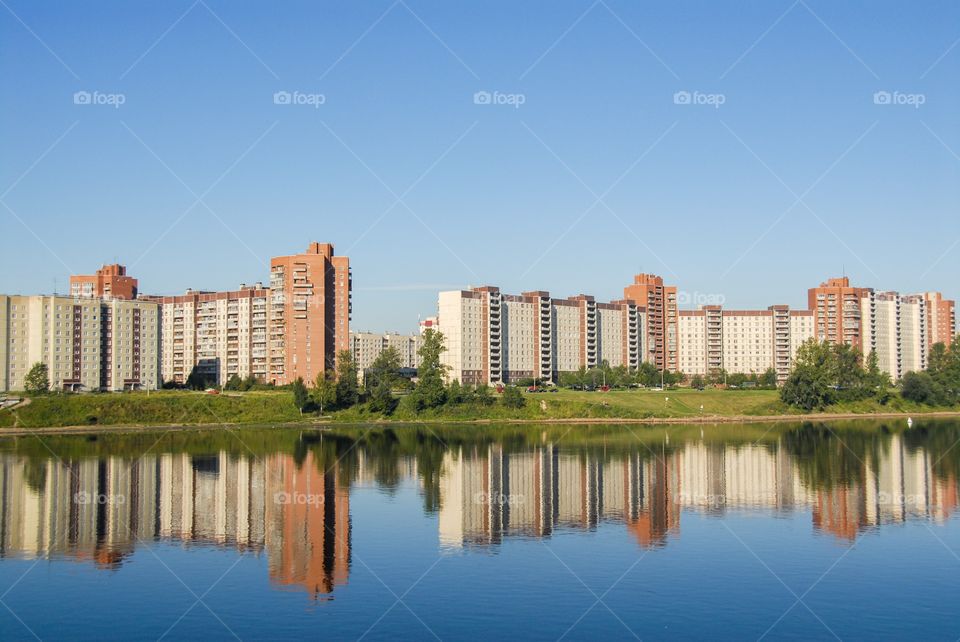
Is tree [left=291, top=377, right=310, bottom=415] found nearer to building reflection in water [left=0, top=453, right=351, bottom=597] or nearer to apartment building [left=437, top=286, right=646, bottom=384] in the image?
apartment building [left=437, top=286, right=646, bottom=384]

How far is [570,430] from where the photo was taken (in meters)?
83.8

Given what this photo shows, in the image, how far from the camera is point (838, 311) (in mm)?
144375

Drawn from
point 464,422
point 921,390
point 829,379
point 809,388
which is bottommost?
point 464,422

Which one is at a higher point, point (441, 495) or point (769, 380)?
point (769, 380)

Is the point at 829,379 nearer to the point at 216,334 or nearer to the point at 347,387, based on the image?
the point at 347,387

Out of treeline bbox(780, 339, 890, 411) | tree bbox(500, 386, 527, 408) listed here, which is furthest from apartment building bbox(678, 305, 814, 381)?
tree bbox(500, 386, 527, 408)

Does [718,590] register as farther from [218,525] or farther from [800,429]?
[800,429]

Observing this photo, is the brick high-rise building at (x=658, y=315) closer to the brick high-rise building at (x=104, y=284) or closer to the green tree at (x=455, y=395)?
the green tree at (x=455, y=395)

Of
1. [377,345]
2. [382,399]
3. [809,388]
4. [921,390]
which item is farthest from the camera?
[377,345]

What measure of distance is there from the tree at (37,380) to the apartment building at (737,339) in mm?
93372

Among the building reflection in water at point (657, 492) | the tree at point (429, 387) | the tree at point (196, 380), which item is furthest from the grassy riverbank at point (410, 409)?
the building reflection in water at point (657, 492)

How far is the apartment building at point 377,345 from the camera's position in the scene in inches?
6969

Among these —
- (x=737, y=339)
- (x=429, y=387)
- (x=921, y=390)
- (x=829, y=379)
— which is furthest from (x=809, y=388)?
(x=737, y=339)

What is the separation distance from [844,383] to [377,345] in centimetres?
9414
